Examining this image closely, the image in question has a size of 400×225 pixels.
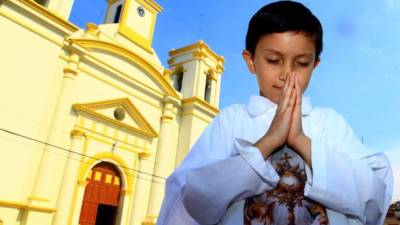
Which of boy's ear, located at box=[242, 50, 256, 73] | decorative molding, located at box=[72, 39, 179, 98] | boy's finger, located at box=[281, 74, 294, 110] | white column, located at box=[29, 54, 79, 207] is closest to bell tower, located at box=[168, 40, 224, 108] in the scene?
decorative molding, located at box=[72, 39, 179, 98]

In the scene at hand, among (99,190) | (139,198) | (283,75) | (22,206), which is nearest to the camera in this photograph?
(283,75)

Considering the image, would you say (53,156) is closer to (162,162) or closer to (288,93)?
(162,162)

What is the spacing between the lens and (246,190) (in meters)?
0.84

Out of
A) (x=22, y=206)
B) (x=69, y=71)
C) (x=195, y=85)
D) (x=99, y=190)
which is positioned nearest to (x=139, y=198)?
(x=99, y=190)

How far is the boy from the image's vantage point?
0.84 m

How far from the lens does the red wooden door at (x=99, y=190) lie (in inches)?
425

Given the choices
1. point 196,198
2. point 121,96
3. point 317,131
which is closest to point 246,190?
point 196,198

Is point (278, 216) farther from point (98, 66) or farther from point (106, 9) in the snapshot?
point (106, 9)

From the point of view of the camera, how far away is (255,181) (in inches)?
32.9

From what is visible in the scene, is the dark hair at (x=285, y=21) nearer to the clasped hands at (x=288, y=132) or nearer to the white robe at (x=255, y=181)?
the clasped hands at (x=288, y=132)

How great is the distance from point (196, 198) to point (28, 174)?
9923 millimetres

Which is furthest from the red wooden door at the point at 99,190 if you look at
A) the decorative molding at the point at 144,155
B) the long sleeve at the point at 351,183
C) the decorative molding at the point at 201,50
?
the long sleeve at the point at 351,183

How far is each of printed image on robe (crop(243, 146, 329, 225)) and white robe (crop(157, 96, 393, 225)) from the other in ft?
0.09

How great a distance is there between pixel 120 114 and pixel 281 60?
11.8m
